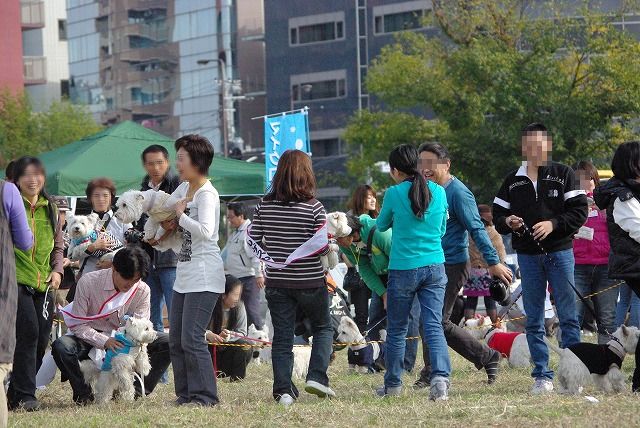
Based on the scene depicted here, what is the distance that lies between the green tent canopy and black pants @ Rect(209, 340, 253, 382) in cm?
435

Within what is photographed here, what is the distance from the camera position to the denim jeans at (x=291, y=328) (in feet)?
23.8

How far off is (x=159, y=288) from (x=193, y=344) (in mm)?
2135

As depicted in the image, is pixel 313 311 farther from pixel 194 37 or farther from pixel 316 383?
pixel 194 37

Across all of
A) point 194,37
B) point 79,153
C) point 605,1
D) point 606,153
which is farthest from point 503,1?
point 194,37

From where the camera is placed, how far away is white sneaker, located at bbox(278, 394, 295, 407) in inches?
281

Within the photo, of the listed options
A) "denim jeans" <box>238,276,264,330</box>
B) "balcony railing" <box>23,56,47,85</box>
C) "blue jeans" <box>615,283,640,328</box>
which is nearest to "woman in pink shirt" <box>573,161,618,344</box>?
"blue jeans" <box>615,283,640,328</box>

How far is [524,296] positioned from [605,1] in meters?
36.3

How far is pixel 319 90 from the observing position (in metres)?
54.1

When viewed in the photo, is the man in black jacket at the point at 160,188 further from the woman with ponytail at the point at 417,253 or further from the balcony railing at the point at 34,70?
the balcony railing at the point at 34,70

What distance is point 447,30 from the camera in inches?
1232

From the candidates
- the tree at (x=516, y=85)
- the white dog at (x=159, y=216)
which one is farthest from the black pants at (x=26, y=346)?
the tree at (x=516, y=85)

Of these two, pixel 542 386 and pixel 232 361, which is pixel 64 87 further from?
pixel 542 386

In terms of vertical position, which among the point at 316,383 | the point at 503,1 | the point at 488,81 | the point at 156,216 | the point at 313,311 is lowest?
the point at 316,383

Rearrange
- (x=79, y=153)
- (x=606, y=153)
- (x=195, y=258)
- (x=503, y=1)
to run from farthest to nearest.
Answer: (x=503, y=1)
(x=606, y=153)
(x=79, y=153)
(x=195, y=258)
